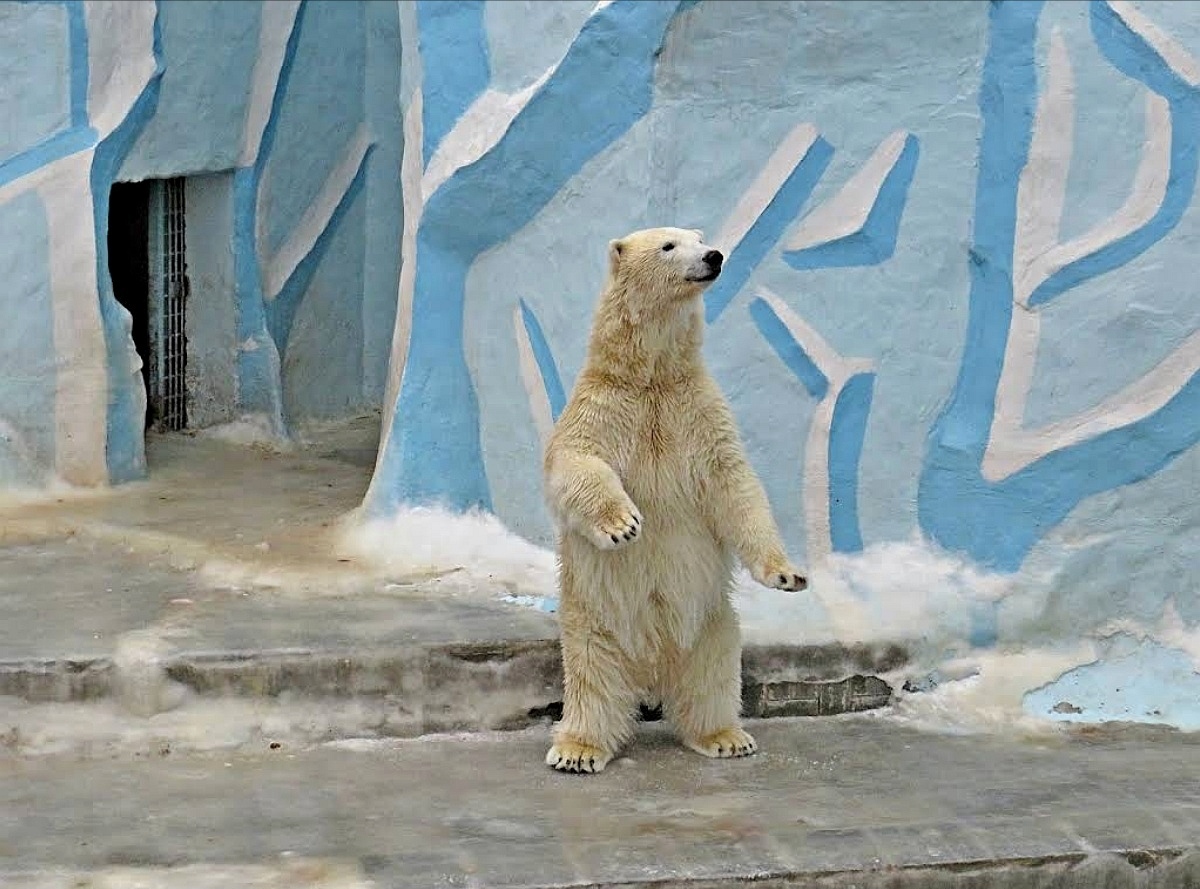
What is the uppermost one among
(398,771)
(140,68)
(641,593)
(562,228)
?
(140,68)

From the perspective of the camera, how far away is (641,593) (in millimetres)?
5754

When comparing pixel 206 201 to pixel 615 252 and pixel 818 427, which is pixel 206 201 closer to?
→ pixel 818 427

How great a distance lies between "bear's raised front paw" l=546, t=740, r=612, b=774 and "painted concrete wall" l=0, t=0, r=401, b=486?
3212 millimetres

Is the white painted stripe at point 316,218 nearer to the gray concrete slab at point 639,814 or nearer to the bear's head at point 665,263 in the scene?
the gray concrete slab at point 639,814

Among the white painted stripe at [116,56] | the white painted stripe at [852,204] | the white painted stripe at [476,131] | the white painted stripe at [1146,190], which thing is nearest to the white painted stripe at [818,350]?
the white painted stripe at [852,204]

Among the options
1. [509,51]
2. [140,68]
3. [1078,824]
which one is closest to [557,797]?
[1078,824]

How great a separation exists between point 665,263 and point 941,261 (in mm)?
1356

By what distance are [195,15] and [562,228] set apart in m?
2.56

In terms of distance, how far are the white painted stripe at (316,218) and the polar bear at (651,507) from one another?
4014 millimetres

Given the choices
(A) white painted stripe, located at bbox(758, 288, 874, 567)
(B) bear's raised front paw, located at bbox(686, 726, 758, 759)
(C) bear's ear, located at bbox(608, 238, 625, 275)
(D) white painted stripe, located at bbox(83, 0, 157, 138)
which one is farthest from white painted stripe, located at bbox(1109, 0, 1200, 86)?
(D) white painted stripe, located at bbox(83, 0, 157, 138)

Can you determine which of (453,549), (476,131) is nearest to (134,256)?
(476,131)

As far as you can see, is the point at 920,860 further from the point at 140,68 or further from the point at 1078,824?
the point at 140,68

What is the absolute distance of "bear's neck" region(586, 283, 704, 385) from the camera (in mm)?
5664

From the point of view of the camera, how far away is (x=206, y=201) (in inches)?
365
